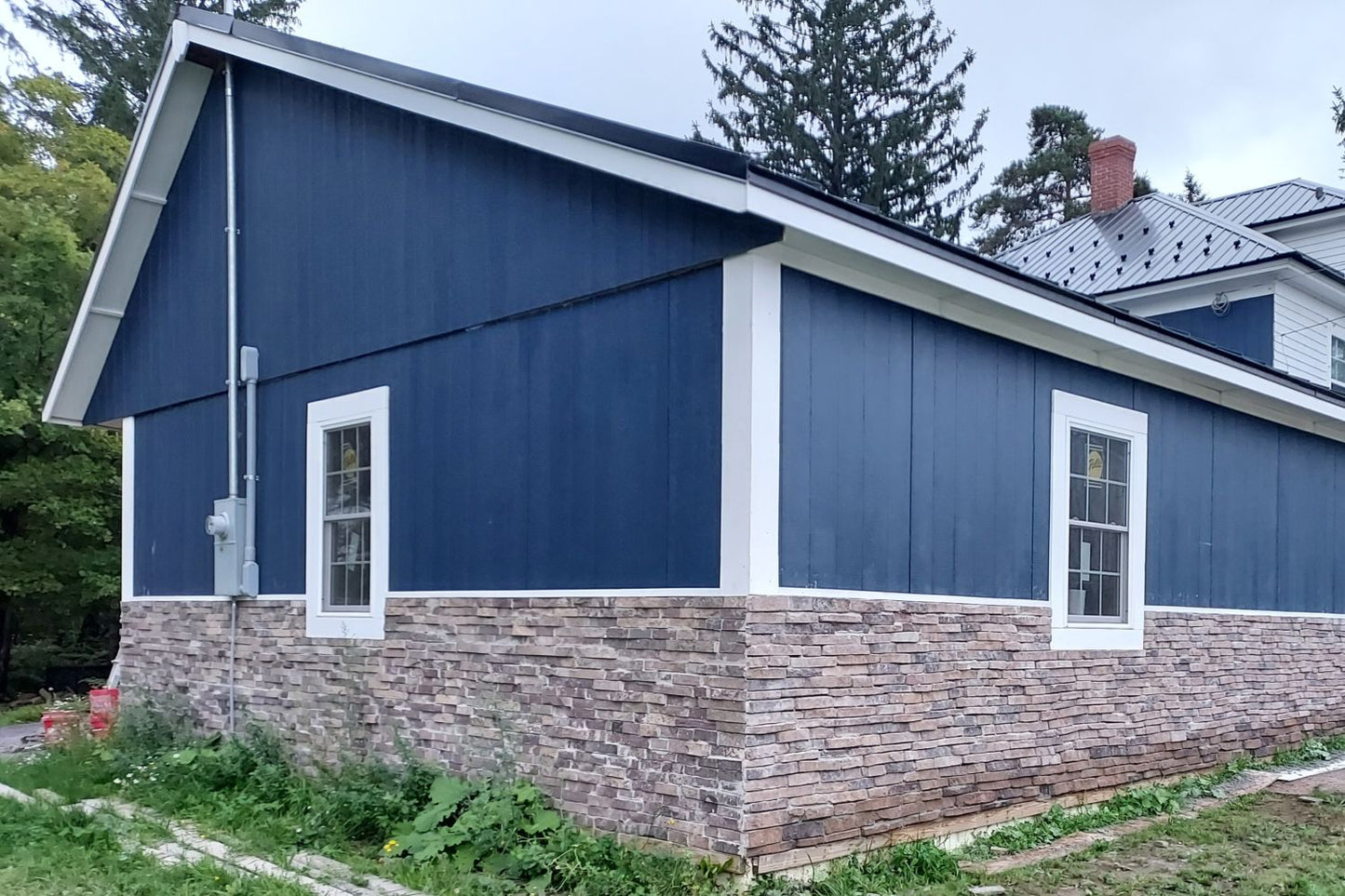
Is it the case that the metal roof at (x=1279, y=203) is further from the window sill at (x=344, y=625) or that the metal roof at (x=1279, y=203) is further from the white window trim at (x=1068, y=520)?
the window sill at (x=344, y=625)

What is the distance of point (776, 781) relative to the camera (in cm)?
514

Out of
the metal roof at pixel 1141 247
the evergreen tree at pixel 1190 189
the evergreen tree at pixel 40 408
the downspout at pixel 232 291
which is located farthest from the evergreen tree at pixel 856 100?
the downspout at pixel 232 291

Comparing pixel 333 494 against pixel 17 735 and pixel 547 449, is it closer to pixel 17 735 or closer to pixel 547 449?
→ pixel 547 449

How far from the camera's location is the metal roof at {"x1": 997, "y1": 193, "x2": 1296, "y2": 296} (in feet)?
45.1

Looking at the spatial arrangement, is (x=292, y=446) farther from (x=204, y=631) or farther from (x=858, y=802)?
(x=858, y=802)

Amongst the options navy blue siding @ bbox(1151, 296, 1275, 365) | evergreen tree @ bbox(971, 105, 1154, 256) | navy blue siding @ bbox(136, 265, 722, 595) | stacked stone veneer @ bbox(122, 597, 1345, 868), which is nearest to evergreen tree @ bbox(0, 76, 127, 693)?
stacked stone veneer @ bbox(122, 597, 1345, 868)

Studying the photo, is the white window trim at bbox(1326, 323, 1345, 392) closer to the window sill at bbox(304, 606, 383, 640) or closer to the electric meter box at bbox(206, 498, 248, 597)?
the window sill at bbox(304, 606, 383, 640)

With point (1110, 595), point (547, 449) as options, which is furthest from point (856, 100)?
point (547, 449)

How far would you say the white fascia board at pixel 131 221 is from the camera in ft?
31.3

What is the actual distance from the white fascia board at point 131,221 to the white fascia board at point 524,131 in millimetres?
1163

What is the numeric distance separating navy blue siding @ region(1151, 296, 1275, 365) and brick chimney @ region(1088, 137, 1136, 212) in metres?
4.04

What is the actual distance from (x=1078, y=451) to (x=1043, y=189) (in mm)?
30595

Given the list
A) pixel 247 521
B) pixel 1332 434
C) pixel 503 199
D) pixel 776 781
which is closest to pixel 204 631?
pixel 247 521

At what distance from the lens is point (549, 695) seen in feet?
19.8
